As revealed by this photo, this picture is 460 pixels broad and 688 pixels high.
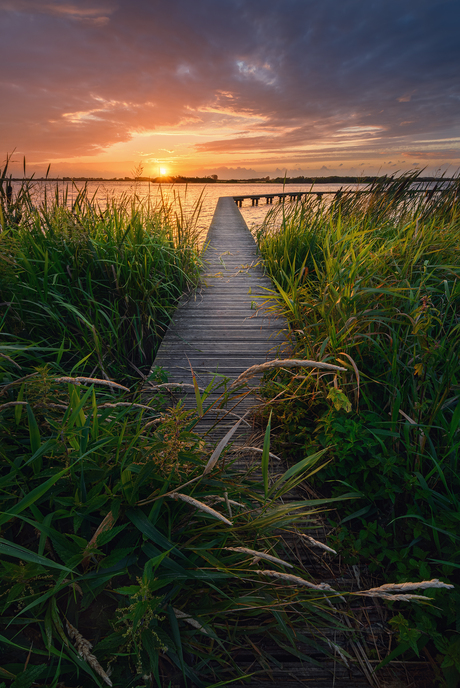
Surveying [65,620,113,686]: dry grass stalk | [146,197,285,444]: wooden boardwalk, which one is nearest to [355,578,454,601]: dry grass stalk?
[65,620,113,686]: dry grass stalk

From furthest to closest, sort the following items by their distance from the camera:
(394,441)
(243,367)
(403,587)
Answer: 1. (243,367)
2. (394,441)
3. (403,587)

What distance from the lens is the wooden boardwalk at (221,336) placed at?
2.16m

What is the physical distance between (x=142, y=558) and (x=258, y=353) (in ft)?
6.48

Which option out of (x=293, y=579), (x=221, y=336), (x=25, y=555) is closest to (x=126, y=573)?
(x=25, y=555)

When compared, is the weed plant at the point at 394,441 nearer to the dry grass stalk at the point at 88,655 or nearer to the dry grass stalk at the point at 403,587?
the dry grass stalk at the point at 403,587

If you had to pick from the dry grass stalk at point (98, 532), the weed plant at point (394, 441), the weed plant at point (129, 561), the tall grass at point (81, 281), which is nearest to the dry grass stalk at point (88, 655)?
the weed plant at point (129, 561)

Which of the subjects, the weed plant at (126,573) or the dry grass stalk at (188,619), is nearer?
the weed plant at (126,573)

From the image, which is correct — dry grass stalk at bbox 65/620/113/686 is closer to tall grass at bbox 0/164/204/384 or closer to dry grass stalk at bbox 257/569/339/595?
dry grass stalk at bbox 257/569/339/595

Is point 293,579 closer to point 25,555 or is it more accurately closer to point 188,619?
point 188,619

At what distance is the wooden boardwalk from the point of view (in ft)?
7.09

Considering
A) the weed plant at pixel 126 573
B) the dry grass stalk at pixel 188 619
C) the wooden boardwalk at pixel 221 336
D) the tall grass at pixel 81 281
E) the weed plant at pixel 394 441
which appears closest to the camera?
the weed plant at pixel 126 573

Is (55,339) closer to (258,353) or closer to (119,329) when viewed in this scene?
(119,329)

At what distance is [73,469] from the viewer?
916 mm

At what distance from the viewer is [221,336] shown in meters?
3.05
